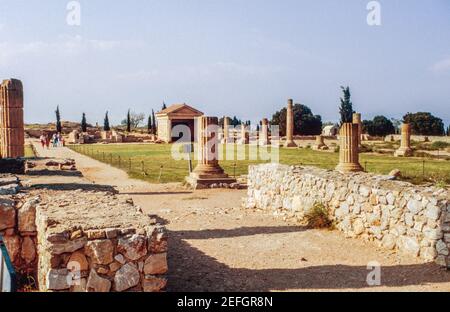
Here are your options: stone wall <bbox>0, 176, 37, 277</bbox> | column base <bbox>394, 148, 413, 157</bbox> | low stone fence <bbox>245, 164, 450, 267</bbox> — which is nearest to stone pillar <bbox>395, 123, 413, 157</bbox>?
column base <bbox>394, 148, 413, 157</bbox>

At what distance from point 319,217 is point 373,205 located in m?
1.71

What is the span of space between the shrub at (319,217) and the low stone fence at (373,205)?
0.13 metres

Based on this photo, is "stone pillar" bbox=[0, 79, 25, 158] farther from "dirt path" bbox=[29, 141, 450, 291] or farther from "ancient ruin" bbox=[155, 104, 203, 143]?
"ancient ruin" bbox=[155, 104, 203, 143]

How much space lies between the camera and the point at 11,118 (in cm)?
1638

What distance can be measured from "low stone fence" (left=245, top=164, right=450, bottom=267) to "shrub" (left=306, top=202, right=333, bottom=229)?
126 mm

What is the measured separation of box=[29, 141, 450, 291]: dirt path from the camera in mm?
6636

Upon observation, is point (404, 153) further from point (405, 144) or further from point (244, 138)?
point (244, 138)

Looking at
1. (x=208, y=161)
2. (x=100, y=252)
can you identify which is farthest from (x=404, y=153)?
(x=100, y=252)

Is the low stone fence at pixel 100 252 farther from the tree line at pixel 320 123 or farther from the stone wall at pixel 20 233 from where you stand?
the tree line at pixel 320 123
